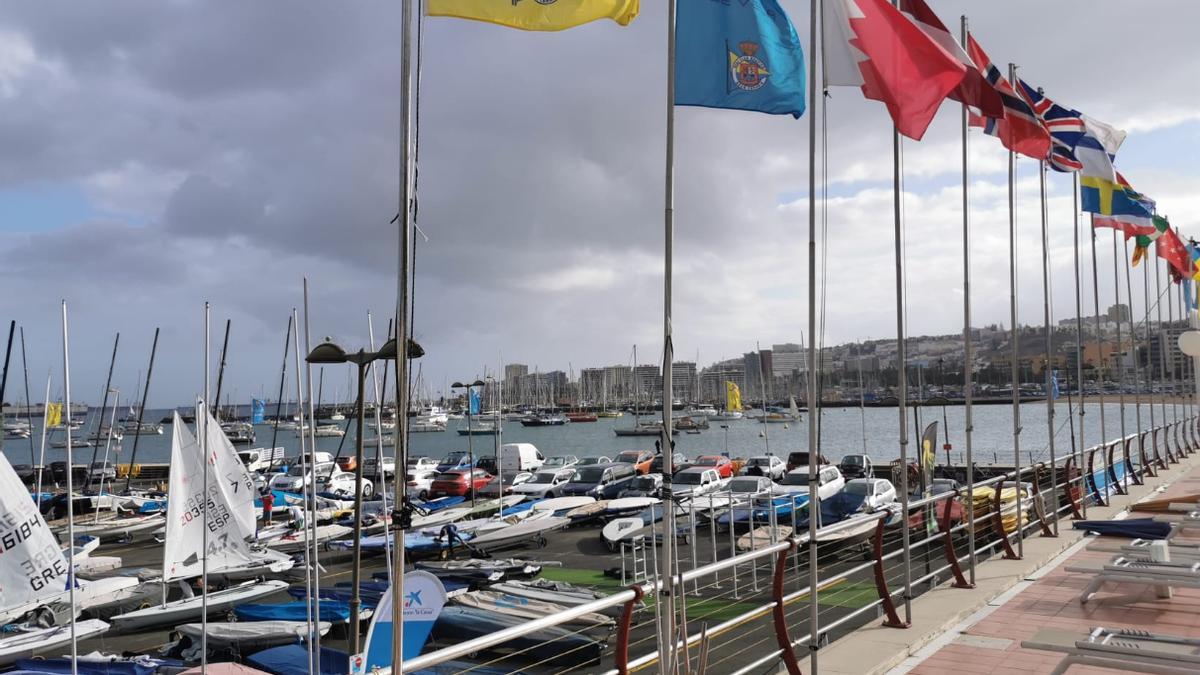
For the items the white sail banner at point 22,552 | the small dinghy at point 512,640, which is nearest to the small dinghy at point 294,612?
the small dinghy at point 512,640

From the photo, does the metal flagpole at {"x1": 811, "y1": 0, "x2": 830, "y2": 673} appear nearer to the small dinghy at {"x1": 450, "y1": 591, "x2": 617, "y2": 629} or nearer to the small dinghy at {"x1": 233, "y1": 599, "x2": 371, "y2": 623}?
the small dinghy at {"x1": 450, "y1": 591, "x2": 617, "y2": 629}

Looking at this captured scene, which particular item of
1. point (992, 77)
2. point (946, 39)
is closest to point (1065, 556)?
point (992, 77)

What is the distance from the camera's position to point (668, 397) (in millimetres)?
5848

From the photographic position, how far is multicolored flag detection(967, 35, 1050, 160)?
1173cm

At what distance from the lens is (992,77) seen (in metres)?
12.0

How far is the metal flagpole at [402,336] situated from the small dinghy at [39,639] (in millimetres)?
12949

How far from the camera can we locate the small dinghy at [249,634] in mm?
13141

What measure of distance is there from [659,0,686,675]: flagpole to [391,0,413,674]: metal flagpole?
1855 millimetres

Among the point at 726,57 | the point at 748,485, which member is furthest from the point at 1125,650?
the point at 748,485

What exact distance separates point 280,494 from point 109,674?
2451 cm

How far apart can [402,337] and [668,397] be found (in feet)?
7.86

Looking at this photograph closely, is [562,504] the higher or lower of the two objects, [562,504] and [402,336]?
the lower

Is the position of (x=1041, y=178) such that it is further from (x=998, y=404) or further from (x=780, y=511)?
A: (x=998, y=404)

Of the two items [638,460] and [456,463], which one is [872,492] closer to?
[638,460]
